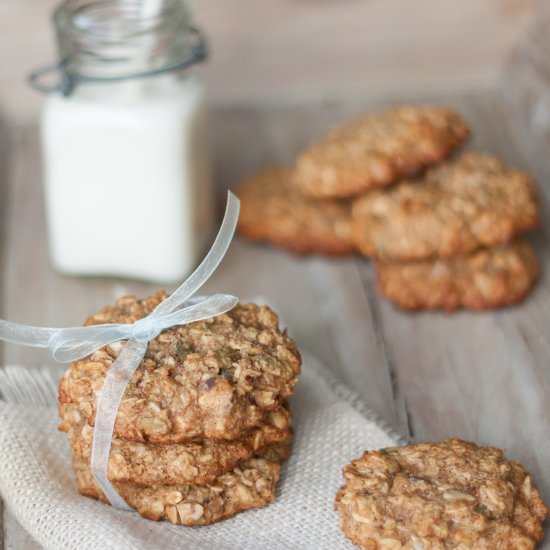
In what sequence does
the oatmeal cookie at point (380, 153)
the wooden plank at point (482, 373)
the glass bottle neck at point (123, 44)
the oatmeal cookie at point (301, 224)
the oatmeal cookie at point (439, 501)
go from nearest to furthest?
the oatmeal cookie at point (439, 501), the wooden plank at point (482, 373), the glass bottle neck at point (123, 44), the oatmeal cookie at point (380, 153), the oatmeal cookie at point (301, 224)

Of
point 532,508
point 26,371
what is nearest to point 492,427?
point 532,508

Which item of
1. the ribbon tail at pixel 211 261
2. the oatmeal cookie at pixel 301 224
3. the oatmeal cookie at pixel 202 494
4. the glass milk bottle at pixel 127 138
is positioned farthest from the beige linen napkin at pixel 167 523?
the oatmeal cookie at pixel 301 224

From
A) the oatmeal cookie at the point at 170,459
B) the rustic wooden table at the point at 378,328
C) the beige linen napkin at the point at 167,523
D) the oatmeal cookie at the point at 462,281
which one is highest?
the oatmeal cookie at the point at 170,459

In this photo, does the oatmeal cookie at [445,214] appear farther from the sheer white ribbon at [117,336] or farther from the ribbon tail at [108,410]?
the ribbon tail at [108,410]

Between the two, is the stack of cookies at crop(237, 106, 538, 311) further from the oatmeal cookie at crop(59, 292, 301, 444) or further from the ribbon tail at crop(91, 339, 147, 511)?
the ribbon tail at crop(91, 339, 147, 511)

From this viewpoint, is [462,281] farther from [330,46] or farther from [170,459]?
[330,46]

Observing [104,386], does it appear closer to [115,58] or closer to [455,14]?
[115,58]

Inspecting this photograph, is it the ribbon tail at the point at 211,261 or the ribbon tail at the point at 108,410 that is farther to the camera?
the ribbon tail at the point at 211,261
